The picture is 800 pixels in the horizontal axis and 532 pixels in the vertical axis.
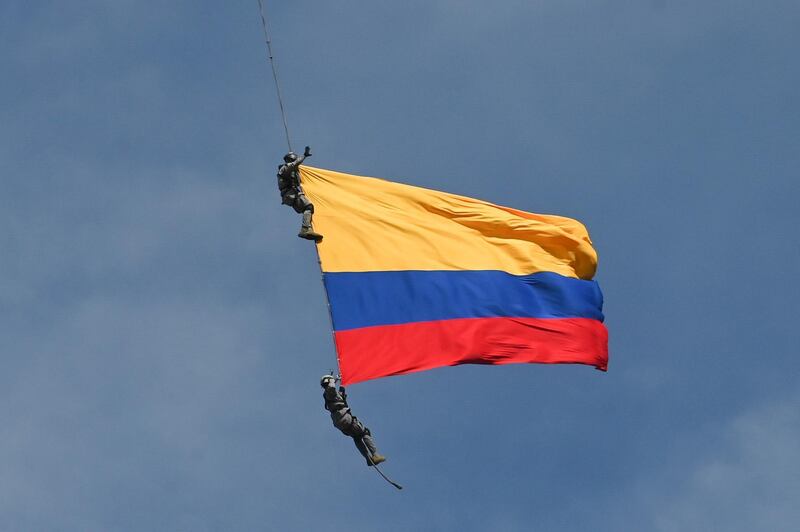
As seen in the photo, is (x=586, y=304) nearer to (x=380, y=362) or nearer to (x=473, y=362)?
(x=473, y=362)

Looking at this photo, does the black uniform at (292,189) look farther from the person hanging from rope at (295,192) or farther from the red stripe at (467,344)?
the red stripe at (467,344)

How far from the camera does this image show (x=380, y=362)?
4231 cm

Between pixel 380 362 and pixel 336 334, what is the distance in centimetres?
121

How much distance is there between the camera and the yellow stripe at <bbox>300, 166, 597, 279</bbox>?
147 ft

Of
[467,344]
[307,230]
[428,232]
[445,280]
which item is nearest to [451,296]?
[445,280]

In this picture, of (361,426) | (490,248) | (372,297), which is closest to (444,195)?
(490,248)

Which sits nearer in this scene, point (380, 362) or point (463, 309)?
point (380, 362)

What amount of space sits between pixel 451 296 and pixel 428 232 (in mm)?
2023

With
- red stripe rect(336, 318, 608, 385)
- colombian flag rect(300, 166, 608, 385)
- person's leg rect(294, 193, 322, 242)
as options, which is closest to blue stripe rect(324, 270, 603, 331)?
colombian flag rect(300, 166, 608, 385)

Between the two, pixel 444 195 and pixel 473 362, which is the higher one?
pixel 444 195

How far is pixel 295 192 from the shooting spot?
4409 centimetres

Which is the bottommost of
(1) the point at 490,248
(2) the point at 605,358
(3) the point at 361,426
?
(3) the point at 361,426

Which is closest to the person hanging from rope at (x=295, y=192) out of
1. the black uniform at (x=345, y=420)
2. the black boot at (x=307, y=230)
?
the black boot at (x=307, y=230)

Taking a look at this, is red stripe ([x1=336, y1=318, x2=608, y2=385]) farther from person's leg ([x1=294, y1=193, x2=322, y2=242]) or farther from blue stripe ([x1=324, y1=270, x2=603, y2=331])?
person's leg ([x1=294, y1=193, x2=322, y2=242])
